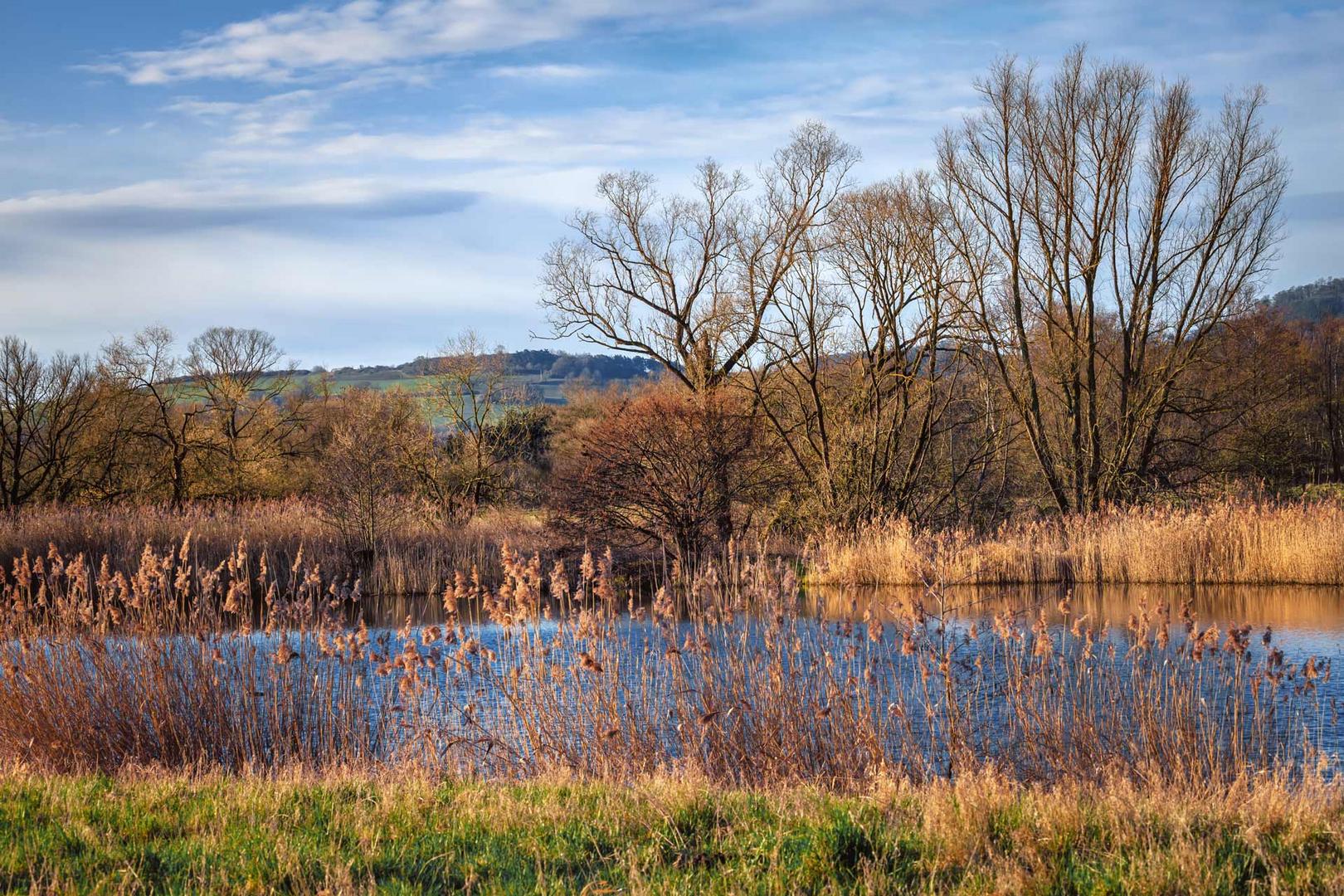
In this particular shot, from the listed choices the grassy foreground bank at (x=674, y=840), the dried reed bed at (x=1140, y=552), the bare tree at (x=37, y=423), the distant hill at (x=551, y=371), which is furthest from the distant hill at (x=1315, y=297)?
the grassy foreground bank at (x=674, y=840)

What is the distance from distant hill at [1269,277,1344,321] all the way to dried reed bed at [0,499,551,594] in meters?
72.8

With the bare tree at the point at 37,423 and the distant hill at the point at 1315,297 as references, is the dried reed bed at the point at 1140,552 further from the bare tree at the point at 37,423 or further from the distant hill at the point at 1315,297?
the distant hill at the point at 1315,297

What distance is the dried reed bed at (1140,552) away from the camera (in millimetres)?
18938

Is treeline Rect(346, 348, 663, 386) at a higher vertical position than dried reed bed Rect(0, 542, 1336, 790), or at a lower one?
higher

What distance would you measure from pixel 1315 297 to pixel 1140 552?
81.6 metres

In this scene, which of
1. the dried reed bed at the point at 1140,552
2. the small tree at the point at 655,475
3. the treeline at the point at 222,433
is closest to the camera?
the dried reed bed at the point at 1140,552

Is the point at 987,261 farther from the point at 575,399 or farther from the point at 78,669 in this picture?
the point at 575,399

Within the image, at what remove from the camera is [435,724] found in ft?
28.5

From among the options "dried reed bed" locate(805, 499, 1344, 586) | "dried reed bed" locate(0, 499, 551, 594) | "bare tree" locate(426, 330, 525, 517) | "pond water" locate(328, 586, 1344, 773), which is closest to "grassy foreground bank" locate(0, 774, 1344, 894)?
"pond water" locate(328, 586, 1344, 773)

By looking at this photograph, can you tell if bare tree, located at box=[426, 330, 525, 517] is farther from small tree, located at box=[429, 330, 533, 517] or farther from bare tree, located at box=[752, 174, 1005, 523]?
bare tree, located at box=[752, 174, 1005, 523]

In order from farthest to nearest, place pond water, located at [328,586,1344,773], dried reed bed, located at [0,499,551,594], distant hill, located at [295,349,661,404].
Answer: distant hill, located at [295,349,661,404], dried reed bed, located at [0,499,551,594], pond water, located at [328,586,1344,773]

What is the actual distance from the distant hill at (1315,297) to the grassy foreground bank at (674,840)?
8362 centimetres

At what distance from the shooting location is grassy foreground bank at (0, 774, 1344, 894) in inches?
167

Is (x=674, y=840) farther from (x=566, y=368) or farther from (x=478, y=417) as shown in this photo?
(x=566, y=368)
